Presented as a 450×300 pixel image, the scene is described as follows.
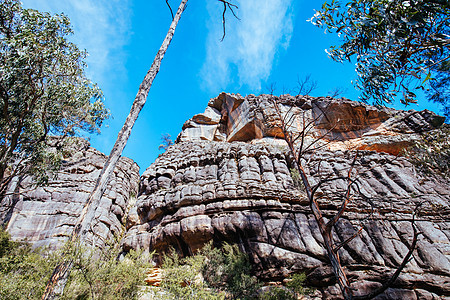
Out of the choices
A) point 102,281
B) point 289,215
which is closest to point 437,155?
point 289,215

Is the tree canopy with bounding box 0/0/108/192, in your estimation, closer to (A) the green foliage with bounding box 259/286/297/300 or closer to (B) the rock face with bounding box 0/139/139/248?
(B) the rock face with bounding box 0/139/139/248

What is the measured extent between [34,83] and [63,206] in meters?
10.1

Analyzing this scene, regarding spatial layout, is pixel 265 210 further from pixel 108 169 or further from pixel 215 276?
pixel 108 169

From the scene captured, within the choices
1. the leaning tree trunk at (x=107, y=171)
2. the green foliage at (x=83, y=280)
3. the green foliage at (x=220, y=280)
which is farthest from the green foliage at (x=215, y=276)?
the leaning tree trunk at (x=107, y=171)

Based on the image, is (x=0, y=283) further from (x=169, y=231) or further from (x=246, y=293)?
(x=246, y=293)

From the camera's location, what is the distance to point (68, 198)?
1823 centimetres

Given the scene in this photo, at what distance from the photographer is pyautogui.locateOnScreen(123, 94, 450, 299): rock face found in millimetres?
11445

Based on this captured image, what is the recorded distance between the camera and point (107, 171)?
662 centimetres

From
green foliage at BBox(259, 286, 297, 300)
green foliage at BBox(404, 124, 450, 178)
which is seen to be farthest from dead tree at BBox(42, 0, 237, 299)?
green foliage at BBox(404, 124, 450, 178)

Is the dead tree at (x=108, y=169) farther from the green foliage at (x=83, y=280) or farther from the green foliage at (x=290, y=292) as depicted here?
the green foliage at (x=290, y=292)

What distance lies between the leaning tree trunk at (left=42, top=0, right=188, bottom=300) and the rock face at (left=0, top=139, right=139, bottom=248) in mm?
9478

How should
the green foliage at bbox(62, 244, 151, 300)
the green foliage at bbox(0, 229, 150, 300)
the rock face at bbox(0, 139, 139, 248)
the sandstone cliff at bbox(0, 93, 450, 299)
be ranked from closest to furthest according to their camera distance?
the green foliage at bbox(0, 229, 150, 300), the green foliage at bbox(62, 244, 151, 300), the sandstone cliff at bbox(0, 93, 450, 299), the rock face at bbox(0, 139, 139, 248)

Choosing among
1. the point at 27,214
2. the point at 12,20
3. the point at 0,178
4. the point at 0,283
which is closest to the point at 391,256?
the point at 0,283

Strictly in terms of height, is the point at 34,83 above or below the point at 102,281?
above
